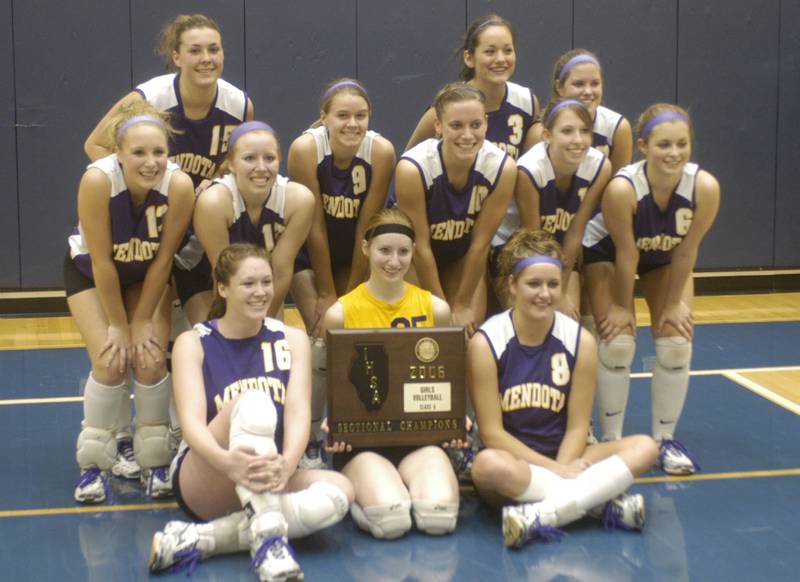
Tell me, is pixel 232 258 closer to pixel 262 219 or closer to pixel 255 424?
pixel 262 219

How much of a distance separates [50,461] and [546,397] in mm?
2090

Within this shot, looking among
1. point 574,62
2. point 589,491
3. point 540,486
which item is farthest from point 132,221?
point 574,62

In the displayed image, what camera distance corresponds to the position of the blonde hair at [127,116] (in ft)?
14.3

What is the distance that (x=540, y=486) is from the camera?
12.9ft

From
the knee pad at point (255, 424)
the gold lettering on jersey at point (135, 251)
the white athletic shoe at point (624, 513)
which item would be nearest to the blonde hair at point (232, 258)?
the gold lettering on jersey at point (135, 251)

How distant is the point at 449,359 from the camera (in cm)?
414

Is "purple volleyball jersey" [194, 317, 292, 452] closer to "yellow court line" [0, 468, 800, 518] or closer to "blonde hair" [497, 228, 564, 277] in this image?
"yellow court line" [0, 468, 800, 518]

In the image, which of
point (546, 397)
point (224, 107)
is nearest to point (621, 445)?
point (546, 397)

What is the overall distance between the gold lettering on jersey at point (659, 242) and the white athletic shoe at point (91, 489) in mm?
2340

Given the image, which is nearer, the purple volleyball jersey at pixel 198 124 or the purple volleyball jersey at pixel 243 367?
the purple volleyball jersey at pixel 243 367

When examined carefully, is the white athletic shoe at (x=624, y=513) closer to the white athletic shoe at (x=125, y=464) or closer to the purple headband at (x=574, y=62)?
the white athletic shoe at (x=125, y=464)

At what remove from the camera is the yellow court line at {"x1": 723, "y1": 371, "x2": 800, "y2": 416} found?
5.41m

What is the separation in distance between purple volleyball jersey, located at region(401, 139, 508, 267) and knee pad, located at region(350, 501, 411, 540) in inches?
51.2

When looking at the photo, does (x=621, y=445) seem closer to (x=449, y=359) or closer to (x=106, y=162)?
(x=449, y=359)
